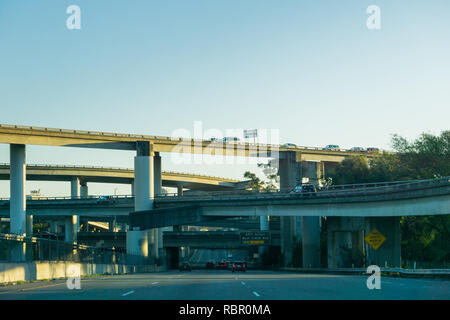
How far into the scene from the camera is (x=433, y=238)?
66.0m

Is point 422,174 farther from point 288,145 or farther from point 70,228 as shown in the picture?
point 70,228

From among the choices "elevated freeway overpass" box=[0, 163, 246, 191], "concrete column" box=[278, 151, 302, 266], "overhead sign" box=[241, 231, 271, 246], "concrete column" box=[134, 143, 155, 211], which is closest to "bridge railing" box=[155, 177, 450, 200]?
"concrete column" box=[134, 143, 155, 211]

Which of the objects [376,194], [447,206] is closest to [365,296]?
[447,206]

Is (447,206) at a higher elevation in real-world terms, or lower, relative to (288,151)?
lower

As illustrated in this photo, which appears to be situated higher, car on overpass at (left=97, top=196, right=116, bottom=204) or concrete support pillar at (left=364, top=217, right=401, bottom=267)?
car on overpass at (left=97, top=196, right=116, bottom=204)

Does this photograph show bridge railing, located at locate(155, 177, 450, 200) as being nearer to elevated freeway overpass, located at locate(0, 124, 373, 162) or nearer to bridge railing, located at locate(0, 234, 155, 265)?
elevated freeway overpass, located at locate(0, 124, 373, 162)

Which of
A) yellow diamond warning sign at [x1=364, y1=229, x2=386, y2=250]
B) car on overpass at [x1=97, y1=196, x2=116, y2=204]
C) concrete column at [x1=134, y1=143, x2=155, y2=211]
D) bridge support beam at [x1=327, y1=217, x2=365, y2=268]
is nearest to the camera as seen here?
yellow diamond warning sign at [x1=364, y1=229, x2=386, y2=250]

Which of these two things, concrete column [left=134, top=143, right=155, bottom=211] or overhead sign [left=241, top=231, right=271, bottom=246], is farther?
overhead sign [left=241, top=231, right=271, bottom=246]

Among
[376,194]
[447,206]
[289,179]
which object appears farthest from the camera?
[289,179]

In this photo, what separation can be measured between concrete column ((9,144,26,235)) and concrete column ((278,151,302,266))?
36.9m

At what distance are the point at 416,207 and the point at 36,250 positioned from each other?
1123 inches

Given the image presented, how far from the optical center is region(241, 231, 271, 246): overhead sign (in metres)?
92.9
